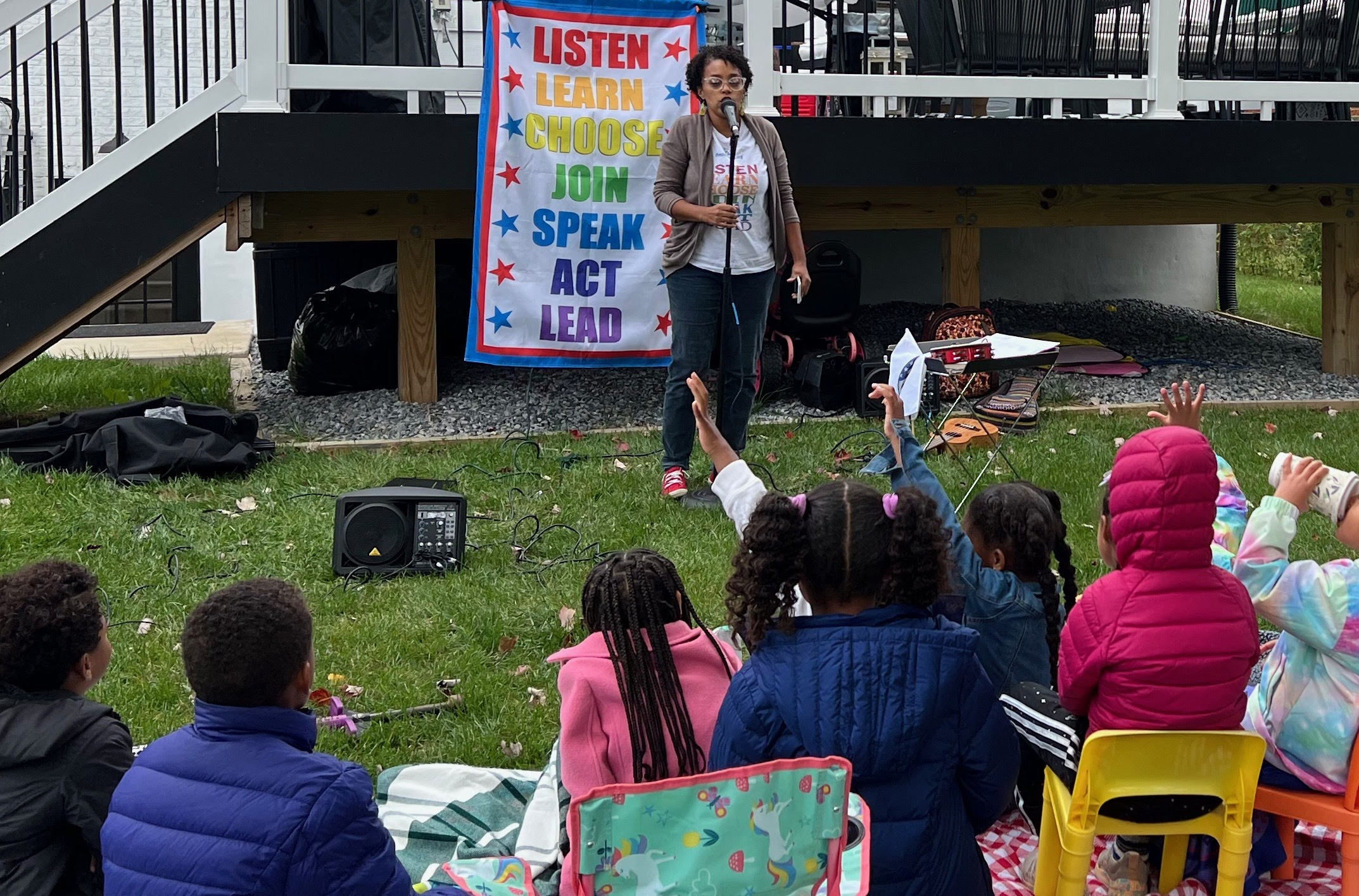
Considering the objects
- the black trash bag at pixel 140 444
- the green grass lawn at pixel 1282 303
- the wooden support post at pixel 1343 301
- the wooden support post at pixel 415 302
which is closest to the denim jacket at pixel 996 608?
the black trash bag at pixel 140 444

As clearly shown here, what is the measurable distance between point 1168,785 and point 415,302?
560cm

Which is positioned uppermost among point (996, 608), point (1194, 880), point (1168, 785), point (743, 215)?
point (743, 215)

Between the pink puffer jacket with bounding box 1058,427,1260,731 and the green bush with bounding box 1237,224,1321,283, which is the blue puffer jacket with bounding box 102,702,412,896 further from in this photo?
the green bush with bounding box 1237,224,1321,283

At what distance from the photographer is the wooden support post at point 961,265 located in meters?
8.23

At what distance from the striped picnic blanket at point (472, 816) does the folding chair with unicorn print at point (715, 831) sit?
76 cm

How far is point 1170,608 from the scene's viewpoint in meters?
2.72

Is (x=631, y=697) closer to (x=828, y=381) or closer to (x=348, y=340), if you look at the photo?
(x=828, y=381)

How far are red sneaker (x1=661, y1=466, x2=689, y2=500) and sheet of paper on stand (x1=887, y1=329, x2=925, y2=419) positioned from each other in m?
1.64

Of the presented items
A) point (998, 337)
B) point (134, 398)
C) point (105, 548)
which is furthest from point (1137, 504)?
point (134, 398)

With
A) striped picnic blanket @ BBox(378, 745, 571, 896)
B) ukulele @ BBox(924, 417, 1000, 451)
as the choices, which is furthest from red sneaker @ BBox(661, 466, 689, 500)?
striped picnic blanket @ BBox(378, 745, 571, 896)

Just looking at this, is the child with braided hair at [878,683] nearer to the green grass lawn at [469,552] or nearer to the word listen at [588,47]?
the green grass lawn at [469,552]

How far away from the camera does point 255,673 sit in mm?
2330

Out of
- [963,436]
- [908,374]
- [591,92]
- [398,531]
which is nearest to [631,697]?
[908,374]

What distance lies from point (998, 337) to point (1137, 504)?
3.09m
